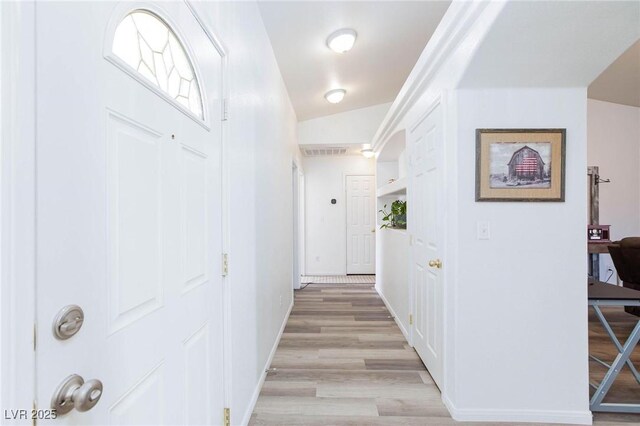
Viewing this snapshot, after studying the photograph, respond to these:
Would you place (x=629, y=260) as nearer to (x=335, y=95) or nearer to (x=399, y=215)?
(x=399, y=215)

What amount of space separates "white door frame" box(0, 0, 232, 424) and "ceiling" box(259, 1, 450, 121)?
1.95m

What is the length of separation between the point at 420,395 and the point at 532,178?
1.61m

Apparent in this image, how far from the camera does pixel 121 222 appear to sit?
0.75 m

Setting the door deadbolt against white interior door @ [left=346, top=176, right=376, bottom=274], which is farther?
white interior door @ [left=346, top=176, right=376, bottom=274]

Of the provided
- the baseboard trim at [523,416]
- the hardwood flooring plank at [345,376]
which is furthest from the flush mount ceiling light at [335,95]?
the baseboard trim at [523,416]

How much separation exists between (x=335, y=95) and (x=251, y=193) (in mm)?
2343

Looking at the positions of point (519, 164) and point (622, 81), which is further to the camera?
point (622, 81)

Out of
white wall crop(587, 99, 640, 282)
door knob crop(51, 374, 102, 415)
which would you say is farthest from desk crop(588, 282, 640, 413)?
white wall crop(587, 99, 640, 282)

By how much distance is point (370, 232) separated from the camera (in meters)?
6.02

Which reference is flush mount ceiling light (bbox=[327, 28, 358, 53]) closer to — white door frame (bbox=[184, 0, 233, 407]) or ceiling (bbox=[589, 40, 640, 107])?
white door frame (bbox=[184, 0, 233, 407])

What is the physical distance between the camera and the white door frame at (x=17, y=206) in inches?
19.1

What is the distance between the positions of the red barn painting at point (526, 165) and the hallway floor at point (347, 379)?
1.56 m

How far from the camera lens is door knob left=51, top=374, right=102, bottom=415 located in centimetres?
57

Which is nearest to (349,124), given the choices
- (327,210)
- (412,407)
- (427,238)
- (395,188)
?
(395,188)
